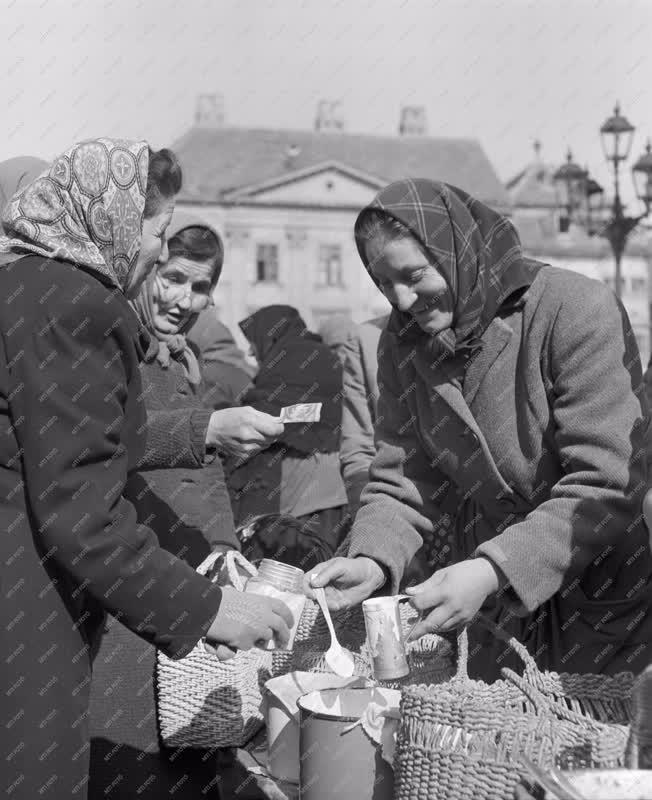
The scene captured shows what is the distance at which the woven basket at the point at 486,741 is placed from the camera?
2.29 meters

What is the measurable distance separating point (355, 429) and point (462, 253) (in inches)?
109

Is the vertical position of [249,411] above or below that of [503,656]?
above

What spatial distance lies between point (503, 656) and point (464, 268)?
94cm

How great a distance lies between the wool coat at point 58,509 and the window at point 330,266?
5191cm

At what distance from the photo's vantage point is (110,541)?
2.40 meters

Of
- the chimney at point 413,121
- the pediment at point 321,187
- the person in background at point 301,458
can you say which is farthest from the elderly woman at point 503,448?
the chimney at point 413,121

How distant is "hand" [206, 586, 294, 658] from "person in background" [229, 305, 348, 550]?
2652 mm

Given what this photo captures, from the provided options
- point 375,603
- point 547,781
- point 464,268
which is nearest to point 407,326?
point 464,268

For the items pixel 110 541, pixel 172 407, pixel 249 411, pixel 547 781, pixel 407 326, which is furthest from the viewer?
pixel 172 407

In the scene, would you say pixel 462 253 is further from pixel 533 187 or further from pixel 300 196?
pixel 533 187

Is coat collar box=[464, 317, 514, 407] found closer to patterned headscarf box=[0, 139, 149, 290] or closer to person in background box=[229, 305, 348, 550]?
patterned headscarf box=[0, 139, 149, 290]

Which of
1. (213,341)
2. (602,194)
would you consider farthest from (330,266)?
(213,341)

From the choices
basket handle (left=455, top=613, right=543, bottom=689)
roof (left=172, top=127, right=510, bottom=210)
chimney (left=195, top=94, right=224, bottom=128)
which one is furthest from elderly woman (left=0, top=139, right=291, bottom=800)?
chimney (left=195, top=94, right=224, bottom=128)

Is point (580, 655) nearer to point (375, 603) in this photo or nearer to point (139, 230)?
point (375, 603)
